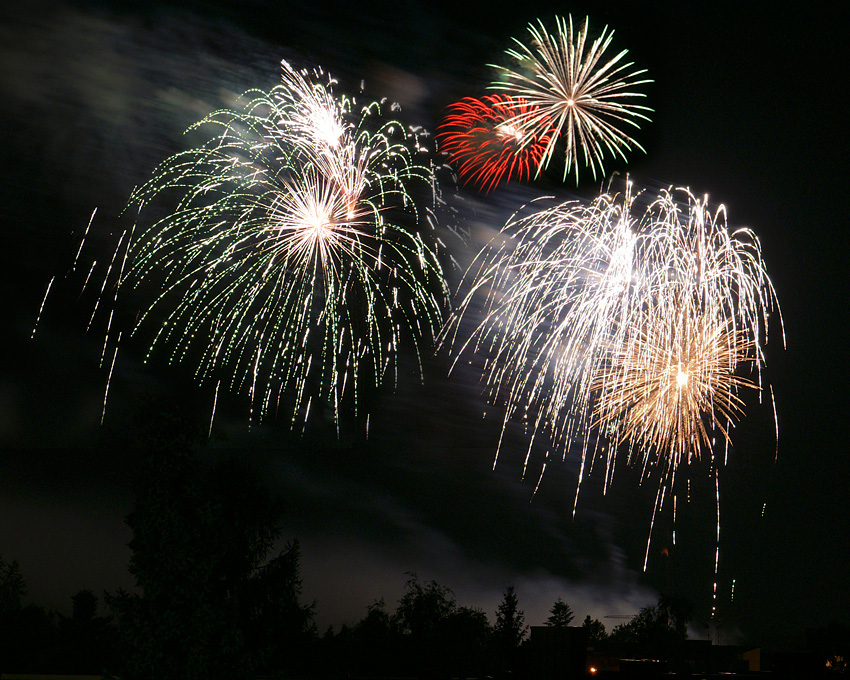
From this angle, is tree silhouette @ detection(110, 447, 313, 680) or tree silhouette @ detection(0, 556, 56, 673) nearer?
tree silhouette @ detection(110, 447, 313, 680)

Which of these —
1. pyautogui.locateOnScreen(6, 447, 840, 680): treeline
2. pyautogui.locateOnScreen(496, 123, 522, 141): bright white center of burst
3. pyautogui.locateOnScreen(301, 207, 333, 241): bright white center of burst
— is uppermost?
pyautogui.locateOnScreen(496, 123, 522, 141): bright white center of burst

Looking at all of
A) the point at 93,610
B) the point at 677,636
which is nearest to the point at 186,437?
the point at 93,610

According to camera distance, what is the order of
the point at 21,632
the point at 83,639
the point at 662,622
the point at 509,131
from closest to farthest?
the point at 509,131 → the point at 21,632 → the point at 83,639 → the point at 662,622

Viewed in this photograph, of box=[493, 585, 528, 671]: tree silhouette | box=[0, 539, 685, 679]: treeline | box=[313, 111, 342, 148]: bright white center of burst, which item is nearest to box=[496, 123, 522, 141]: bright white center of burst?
box=[313, 111, 342, 148]: bright white center of burst

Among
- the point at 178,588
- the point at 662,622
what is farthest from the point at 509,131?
the point at 662,622

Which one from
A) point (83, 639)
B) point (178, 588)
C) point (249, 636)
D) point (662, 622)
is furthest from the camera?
point (662, 622)

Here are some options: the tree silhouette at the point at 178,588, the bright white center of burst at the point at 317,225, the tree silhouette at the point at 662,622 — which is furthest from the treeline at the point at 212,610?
the tree silhouette at the point at 662,622

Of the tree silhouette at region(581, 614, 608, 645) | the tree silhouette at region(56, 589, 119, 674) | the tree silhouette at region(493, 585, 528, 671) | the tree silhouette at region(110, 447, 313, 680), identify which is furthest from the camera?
the tree silhouette at region(581, 614, 608, 645)

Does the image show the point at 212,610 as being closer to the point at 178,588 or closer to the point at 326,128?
the point at 178,588

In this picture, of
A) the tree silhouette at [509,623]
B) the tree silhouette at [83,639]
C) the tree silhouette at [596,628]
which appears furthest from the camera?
the tree silhouette at [596,628]

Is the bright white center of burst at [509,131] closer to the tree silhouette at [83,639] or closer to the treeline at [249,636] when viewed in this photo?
the treeline at [249,636]

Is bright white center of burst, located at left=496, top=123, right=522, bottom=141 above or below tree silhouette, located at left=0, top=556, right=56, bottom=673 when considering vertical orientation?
above

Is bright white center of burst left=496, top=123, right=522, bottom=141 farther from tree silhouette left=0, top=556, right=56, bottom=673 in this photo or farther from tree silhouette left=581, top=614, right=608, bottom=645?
tree silhouette left=581, top=614, right=608, bottom=645

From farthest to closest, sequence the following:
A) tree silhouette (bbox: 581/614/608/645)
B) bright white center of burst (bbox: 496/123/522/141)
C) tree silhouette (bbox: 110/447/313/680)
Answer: tree silhouette (bbox: 581/614/608/645), tree silhouette (bbox: 110/447/313/680), bright white center of burst (bbox: 496/123/522/141)
